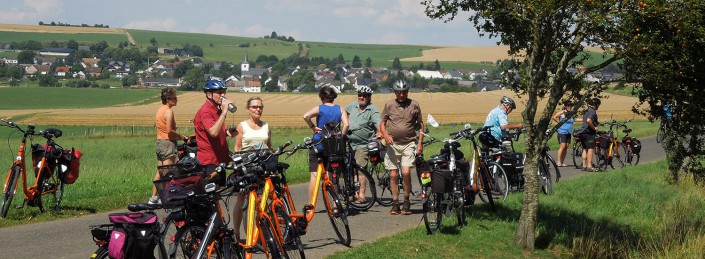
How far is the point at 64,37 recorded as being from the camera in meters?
183

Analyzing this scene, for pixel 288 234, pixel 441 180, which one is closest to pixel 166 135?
pixel 441 180

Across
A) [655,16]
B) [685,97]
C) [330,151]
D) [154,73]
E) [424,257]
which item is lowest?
[154,73]

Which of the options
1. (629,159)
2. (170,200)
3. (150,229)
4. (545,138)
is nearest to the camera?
(150,229)

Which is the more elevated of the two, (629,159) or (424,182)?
(424,182)

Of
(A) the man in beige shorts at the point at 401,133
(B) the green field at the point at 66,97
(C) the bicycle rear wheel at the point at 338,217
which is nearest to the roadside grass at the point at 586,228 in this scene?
(C) the bicycle rear wheel at the point at 338,217

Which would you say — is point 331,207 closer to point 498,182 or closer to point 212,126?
point 212,126

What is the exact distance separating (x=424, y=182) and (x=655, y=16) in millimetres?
3533

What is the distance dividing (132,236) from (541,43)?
17.5ft

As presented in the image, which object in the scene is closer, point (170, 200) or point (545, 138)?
point (170, 200)

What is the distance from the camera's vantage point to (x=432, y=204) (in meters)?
11.3

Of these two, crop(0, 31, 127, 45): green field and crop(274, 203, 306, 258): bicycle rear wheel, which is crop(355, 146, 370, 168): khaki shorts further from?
crop(0, 31, 127, 45): green field

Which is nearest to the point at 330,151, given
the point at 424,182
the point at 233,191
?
the point at 424,182

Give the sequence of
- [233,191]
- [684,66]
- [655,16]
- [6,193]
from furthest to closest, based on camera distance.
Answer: [6,193] < [684,66] < [655,16] < [233,191]

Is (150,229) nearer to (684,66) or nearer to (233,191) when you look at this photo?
(233,191)
